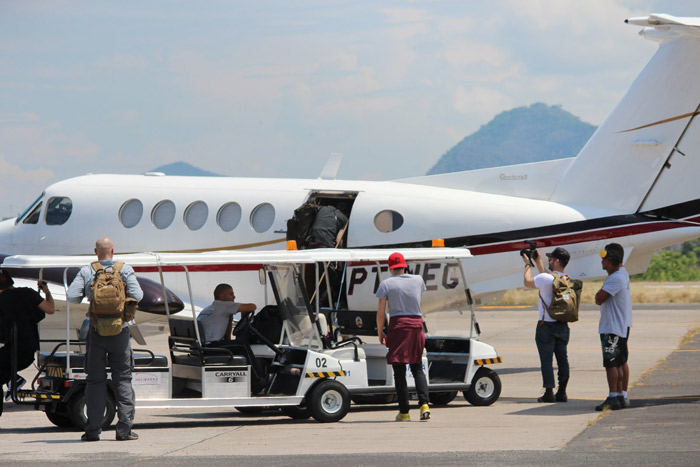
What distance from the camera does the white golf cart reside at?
419 inches

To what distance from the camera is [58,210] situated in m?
18.0

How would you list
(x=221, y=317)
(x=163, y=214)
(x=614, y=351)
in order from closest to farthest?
(x=614, y=351)
(x=221, y=317)
(x=163, y=214)

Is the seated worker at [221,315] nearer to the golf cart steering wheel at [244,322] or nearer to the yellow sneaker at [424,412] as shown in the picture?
the golf cart steering wheel at [244,322]

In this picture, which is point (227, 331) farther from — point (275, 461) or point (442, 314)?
point (275, 461)

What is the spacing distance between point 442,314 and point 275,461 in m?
4.54

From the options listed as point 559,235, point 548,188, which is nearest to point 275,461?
point 559,235

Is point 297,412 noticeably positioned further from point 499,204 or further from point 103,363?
point 499,204

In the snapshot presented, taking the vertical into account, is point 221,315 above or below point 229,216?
below

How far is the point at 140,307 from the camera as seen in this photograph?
43.5 ft

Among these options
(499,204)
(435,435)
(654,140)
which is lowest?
(435,435)

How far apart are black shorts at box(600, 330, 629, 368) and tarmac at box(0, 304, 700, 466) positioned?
0.55 m

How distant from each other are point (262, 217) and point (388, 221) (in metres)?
2.23

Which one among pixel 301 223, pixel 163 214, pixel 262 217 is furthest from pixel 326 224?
pixel 163 214

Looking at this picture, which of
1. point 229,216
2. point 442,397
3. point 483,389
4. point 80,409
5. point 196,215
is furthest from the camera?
point 196,215
